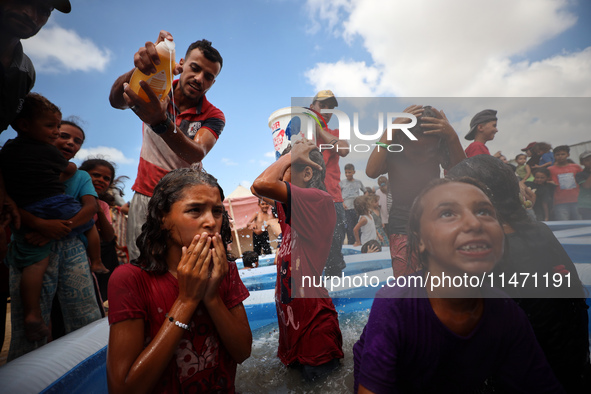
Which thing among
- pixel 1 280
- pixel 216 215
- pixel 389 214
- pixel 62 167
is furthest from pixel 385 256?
pixel 1 280

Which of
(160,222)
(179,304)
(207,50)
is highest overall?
(207,50)

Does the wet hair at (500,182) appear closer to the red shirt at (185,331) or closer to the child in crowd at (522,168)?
the child in crowd at (522,168)

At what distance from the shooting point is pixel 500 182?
1.22 m

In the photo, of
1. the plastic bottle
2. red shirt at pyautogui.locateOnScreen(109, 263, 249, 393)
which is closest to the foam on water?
red shirt at pyautogui.locateOnScreen(109, 263, 249, 393)

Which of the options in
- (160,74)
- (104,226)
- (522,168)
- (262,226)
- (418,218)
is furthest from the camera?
(262,226)

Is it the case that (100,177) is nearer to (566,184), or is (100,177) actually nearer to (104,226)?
(104,226)

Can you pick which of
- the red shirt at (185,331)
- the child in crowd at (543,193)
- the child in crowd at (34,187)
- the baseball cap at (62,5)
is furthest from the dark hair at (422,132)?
the child in crowd at (34,187)

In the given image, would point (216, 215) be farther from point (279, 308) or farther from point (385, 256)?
point (279, 308)

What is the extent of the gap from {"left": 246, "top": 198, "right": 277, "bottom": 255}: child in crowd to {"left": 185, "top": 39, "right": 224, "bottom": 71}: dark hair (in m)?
4.70

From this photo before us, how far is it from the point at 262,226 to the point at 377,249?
6.29 meters

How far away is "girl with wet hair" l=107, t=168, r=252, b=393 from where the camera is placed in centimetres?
109

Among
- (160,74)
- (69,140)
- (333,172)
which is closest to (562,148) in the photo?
(333,172)

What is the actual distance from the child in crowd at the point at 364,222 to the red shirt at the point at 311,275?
225 mm

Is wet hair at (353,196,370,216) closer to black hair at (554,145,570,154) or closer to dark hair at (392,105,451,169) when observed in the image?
dark hair at (392,105,451,169)
